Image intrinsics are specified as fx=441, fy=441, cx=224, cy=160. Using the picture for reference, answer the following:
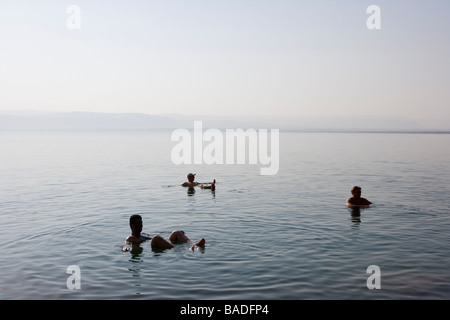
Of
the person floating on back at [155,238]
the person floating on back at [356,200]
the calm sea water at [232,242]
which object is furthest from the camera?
the person floating on back at [356,200]

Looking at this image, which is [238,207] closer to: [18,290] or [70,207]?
[70,207]

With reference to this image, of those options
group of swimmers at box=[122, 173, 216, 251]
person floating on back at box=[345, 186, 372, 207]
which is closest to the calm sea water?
group of swimmers at box=[122, 173, 216, 251]

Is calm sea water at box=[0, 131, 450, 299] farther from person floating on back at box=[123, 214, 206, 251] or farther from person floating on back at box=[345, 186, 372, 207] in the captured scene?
person floating on back at box=[345, 186, 372, 207]

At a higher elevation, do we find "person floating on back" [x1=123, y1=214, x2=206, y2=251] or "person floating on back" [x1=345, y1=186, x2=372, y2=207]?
"person floating on back" [x1=345, y1=186, x2=372, y2=207]

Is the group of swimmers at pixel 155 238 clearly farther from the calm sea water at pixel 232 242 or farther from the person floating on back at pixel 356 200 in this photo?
the person floating on back at pixel 356 200

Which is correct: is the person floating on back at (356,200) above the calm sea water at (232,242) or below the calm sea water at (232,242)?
above

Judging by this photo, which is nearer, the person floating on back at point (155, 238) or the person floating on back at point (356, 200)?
the person floating on back at point (155, 238)

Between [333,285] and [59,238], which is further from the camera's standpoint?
[59,238]

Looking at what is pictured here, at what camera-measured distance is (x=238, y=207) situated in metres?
23.6

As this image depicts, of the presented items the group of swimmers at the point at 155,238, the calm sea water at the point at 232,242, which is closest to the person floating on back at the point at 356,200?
the calm sea water at the point at 232,242

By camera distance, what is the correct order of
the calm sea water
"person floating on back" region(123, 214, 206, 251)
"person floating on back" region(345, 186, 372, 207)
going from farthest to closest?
"person floating on back" region(345, 186, 372, 207)
"person floating on back" region(123, 214, 206, 251)
the calm sea water

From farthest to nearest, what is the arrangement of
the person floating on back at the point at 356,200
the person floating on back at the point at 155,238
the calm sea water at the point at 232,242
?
the person floating on back at the point at 356,200 → the person floating on back at the point at 155,238 → the calm sea water at the point at 232,242
